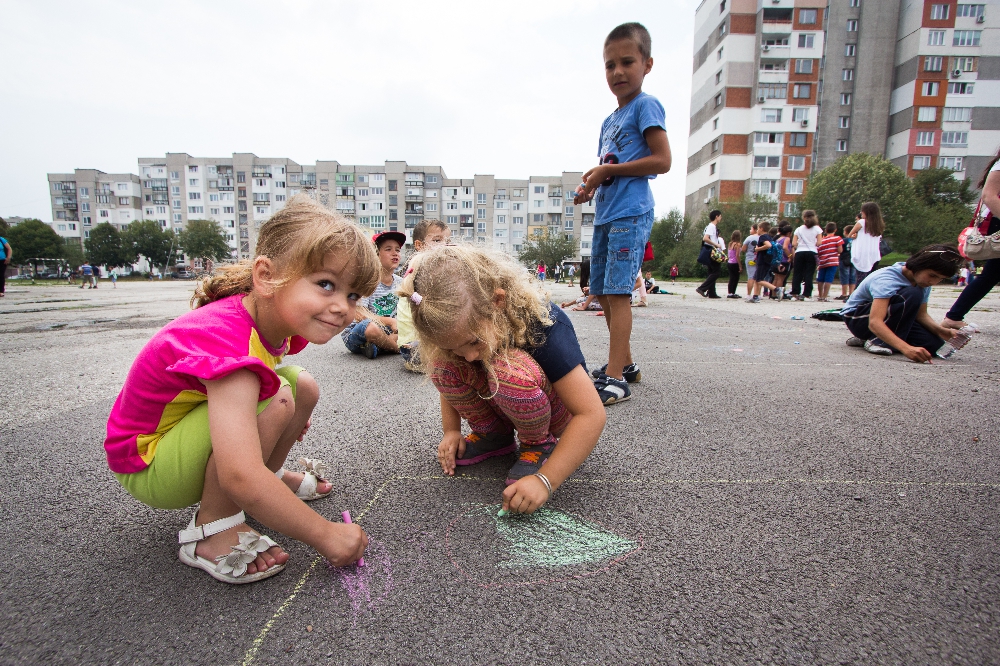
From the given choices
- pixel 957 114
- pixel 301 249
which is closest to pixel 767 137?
pixel 957 114

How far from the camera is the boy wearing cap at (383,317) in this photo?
3539mm

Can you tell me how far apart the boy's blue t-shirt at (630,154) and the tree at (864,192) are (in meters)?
37.4

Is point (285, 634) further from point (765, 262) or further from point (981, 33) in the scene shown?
point (981, 33)

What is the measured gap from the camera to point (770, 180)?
41.6 metres

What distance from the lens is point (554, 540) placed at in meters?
1.20

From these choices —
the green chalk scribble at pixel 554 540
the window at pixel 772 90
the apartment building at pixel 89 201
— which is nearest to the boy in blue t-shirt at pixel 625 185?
the green chalk scribble at pixel 554 540

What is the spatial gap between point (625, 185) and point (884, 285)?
93.4 inches

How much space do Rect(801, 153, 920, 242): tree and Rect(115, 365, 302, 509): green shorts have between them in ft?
130

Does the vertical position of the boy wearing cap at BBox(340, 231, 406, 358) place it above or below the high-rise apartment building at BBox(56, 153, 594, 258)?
below

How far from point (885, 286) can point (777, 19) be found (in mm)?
48246

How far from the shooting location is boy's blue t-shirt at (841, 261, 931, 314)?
3.46m

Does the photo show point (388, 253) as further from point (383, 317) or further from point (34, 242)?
point (34, 242)

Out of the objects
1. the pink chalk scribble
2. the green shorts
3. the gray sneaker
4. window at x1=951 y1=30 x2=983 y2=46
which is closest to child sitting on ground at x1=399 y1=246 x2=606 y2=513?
the pink chalk scribble

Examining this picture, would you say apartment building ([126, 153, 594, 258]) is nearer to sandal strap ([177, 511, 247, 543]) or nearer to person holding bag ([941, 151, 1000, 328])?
person holding bag ([941, 151, 1000, 328])
